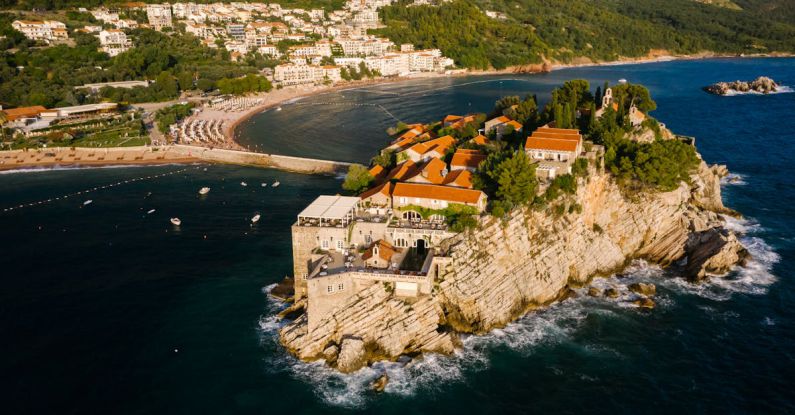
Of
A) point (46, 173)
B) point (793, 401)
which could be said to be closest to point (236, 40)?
point (46, 173)

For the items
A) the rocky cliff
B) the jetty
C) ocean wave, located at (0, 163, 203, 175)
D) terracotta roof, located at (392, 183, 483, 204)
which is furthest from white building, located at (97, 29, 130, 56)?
the rocky cliff

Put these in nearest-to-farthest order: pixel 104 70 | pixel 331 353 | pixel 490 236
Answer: pixel 331 353, pixel 490 236, pixel 104 70

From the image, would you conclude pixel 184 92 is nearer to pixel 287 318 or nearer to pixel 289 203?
pixel 289 203

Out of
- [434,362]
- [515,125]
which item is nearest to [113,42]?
[515,125]

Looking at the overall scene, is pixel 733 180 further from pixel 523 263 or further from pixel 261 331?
pixel 261 331

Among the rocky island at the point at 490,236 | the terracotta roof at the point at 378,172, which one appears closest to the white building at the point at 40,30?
the terracotta roof at the point at 378,172

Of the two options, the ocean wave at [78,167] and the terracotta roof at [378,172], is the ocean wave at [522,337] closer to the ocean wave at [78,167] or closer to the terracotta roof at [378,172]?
the terracotta roof at [378,172]
